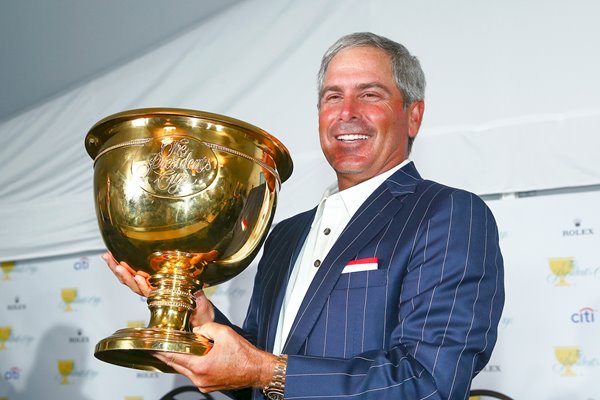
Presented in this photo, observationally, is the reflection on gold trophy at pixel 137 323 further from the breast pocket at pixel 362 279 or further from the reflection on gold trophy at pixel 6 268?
the breast pocket at pixel 362 279

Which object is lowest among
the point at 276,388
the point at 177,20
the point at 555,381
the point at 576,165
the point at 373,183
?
the point at 276,388

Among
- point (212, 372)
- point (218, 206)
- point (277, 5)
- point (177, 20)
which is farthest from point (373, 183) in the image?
point (177, 20)

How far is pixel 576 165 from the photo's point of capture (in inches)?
107

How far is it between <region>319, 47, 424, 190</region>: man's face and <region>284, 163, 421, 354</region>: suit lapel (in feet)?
0.34

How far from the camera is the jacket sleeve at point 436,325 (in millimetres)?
1376

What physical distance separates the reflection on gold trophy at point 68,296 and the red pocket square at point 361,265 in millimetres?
2537

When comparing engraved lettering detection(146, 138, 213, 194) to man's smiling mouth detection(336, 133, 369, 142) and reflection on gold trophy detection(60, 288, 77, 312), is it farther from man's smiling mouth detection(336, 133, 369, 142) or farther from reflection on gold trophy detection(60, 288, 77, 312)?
reflection on gold trophy detection(60, 288, 77, 312)

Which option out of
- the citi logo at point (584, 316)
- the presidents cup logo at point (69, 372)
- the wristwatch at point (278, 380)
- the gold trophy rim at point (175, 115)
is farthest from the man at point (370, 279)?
the presidents cup logo at point (69, 372)

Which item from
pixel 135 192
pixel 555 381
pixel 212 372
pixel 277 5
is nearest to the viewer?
pixel 212 372

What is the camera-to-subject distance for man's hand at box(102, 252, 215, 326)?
1518 mm

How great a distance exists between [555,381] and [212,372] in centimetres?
175

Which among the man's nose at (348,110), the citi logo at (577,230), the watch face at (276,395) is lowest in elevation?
the watch face at (276,395)

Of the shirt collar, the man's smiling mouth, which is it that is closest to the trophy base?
the shirt collar

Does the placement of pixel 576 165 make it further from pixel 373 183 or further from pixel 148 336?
pixel 148 336
